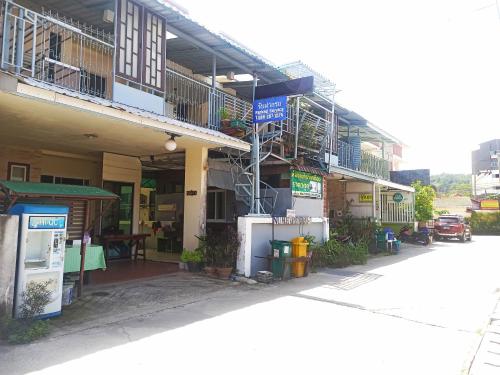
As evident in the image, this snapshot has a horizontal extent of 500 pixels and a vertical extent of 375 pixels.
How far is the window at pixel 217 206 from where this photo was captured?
13266 mm

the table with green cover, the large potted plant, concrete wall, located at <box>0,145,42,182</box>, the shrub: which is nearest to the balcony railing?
the large potted plant

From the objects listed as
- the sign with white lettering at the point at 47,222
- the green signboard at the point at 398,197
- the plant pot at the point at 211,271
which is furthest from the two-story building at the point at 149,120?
the green signboard at the point at 398,197

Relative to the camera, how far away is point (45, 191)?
5.99 meters

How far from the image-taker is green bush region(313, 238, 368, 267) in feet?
41.5

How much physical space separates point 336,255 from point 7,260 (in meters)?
9.76

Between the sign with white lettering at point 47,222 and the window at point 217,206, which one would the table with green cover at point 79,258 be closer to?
the sign with white lettering at point 47,222

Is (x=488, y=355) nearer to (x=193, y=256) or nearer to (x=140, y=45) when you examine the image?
(x=193, y=256)

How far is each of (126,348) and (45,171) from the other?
8.52m

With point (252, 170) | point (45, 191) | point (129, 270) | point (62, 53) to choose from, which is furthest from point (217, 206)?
point (45, 191)

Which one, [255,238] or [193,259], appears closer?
[193,259]

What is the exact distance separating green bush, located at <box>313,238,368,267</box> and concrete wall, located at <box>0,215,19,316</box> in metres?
8.83

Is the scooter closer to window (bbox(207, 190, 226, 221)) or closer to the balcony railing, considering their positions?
the balcony railing

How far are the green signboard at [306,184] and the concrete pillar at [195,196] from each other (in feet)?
10.2

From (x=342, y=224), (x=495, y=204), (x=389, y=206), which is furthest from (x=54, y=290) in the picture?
(x=495, y=204)
